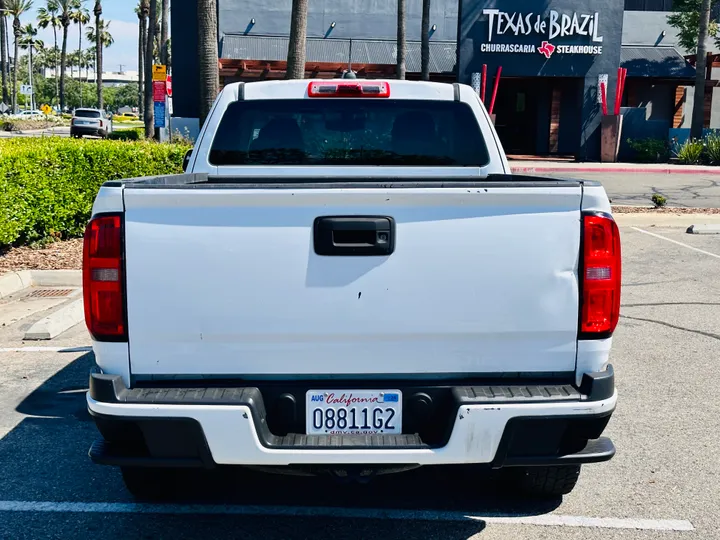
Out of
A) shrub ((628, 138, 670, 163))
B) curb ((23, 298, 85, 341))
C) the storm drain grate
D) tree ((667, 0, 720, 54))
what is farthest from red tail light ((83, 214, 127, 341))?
tree ((667, 0, 720, 54))

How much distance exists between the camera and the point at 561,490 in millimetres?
4328

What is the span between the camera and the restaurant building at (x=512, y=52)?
103 feet

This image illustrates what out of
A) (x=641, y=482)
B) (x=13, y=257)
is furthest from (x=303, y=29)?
(x=641, y=482)

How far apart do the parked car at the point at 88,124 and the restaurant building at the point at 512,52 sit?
11261 millimetres

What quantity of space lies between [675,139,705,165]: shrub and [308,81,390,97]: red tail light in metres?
27.0

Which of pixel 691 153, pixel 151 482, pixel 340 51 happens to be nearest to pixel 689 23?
pixel 691 153

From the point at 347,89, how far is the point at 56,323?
414 cm

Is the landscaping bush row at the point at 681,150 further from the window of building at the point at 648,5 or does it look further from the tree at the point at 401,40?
the window of building at the point at 648,5

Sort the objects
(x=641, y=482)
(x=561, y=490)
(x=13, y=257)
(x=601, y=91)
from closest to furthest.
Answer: (x=561, y=490)
(x=641, y=482)
(x=13, y=257)
(x=601, y=91)

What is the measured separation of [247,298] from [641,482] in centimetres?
252

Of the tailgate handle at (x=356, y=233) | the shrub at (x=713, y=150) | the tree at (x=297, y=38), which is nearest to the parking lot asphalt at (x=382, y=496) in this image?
the tailgate handle at (x=356, y=233)

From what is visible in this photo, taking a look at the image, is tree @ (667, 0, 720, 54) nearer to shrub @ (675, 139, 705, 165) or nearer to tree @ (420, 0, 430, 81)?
shrub @ (675, 139, 705, 165)

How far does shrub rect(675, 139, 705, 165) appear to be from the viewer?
97.9 ft

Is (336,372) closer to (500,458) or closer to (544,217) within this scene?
(500,458)
